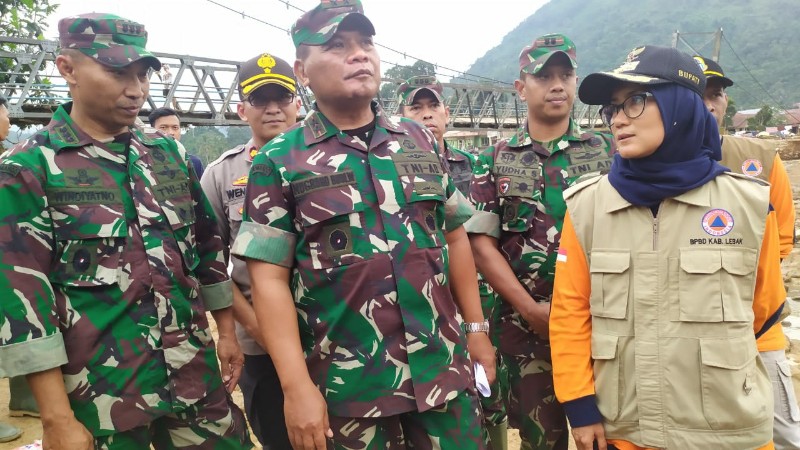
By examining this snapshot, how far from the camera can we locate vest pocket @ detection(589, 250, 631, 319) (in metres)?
1.66

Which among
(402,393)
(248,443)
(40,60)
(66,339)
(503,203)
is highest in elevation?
(40,60)

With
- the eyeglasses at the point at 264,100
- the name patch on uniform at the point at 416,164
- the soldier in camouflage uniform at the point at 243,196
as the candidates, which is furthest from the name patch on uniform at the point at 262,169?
the eyeglasses at the point at 264,100

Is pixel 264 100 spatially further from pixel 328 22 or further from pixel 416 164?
pixel 416 164

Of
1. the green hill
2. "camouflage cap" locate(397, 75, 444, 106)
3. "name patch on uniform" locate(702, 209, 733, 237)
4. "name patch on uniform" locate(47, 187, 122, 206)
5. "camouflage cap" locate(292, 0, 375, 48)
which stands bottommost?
"name patch on uniform" locate(702, 209, 733, 237)

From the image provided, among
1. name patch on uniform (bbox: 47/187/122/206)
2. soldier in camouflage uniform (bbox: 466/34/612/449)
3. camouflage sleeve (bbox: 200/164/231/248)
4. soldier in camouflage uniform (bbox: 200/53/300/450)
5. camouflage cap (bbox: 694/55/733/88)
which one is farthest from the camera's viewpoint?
camouflage cap (bbox: 694/55/733/88)

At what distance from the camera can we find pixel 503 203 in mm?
2486

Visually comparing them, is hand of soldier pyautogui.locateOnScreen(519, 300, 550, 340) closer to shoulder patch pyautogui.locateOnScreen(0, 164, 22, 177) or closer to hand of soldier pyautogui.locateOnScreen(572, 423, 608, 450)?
hand of soldier pyautogui.locateOnScreen(572, 423, 608, 450)

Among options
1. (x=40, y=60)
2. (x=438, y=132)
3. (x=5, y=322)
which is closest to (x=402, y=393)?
(x=5, y=322)

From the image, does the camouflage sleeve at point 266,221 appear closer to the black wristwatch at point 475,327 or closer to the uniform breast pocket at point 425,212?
the uniform breast pocket at point 425,212

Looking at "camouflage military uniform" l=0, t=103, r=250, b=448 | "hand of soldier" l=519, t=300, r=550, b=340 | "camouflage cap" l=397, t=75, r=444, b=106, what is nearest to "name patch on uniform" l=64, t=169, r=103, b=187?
"camouflage military uniform" l=0, t=103, r=250, b=448

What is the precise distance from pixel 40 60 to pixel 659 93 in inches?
340

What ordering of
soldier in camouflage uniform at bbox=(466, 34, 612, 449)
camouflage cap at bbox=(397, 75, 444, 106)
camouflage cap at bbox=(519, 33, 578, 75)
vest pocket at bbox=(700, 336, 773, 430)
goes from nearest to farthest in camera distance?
vest pocket at bbox=(700, 336, 773, 430) → soldier in camouflage uniform at bbox=(466, 34, 612, 449) → camouflage cap at bbox=(519, 33, 578, 75) → camouflage cap at bbox=(397, 75, 444, 106)

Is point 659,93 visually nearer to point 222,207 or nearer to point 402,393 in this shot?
point 402,393

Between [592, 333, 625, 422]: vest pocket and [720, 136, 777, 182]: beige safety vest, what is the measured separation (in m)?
1.21
